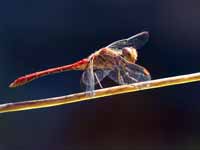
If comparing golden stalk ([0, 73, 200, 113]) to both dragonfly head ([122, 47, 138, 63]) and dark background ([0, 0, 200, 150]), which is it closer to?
dragonfly head ([122, 47, 138, 63])

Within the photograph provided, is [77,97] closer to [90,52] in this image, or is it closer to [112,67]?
[112,67]

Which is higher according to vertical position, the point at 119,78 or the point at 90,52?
the point at 90,52

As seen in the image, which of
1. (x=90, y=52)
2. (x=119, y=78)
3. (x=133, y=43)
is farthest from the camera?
(x=90, y=52)

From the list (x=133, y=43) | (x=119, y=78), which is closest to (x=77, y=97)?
(x=119, y=78)

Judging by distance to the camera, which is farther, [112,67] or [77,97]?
[112,67]

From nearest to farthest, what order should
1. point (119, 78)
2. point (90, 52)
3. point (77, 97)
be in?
point (77, 97) → point (119, 78) → point (90, 52)

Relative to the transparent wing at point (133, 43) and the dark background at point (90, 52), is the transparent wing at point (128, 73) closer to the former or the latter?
the transparent wing at point (133, 43)

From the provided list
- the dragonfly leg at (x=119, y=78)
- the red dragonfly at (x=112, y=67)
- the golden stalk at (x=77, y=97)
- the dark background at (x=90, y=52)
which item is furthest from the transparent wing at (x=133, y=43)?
the dark background at (x=90, y=52)
